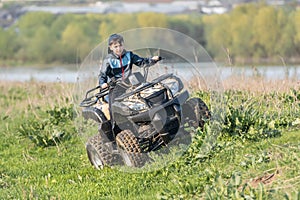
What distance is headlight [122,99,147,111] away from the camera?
8.68 meters

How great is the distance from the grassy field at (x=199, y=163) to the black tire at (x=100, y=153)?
163 millimetres

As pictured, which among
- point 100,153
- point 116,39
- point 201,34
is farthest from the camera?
point 201,34

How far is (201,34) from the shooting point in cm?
4109

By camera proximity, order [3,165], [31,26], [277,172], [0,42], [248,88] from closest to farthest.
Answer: [277,172]
[3,165]
[248,88]
[0,42]
[31,26]

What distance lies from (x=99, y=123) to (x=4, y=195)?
1880mm

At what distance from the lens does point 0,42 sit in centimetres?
4853

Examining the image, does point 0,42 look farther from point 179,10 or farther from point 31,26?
point 179,10

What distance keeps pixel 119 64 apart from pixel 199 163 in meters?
1.80

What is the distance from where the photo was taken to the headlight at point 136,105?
8680 millimetres

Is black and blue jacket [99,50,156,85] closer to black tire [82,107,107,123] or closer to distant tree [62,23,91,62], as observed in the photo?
black tire [82,107,107,123]

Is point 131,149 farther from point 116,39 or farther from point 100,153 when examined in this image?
point 116,39

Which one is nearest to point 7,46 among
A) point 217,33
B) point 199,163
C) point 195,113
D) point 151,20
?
point 151,20

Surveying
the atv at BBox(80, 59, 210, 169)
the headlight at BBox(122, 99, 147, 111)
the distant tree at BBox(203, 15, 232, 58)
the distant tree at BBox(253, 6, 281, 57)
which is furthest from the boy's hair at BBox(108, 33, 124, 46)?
the distant tree at BBox(253, 6, 281, 57)

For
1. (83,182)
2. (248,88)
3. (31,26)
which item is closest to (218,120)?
(83,182)
